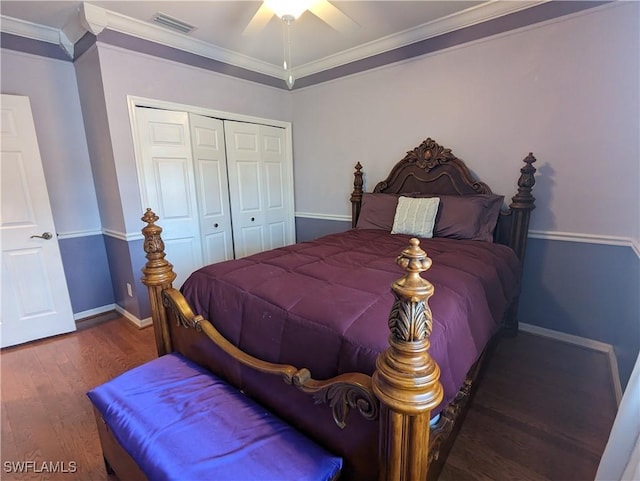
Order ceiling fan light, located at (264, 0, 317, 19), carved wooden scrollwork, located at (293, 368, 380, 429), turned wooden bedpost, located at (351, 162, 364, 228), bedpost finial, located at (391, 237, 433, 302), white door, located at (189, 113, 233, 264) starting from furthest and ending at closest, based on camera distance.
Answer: turned wooden bedpost, located at (351, 162, 364, 228) < white door, located at (189, 113, 233, 264) < ceiling fan light, located at (264, 0, 317, 19) < carved wooden scrollwork, located at (293, 368, 380, 429) < bedpost finial, located at (391, 237, 433, 302)

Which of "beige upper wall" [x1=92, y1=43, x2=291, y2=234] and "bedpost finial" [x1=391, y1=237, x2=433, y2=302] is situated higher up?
"beige upper wall" [x1=92, y1=43, x2=291, y2=234]

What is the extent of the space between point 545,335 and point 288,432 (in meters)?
2.44

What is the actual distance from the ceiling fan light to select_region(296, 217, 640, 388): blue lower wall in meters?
2.43

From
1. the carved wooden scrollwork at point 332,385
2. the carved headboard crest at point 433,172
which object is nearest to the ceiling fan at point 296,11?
the carved headboard crest at point 433,172

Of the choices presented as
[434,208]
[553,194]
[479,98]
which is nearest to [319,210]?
[434,208]

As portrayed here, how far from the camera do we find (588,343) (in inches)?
92.0

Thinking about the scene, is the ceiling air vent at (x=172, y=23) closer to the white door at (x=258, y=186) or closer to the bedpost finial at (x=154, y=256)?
the white door at (x=258, y=186)

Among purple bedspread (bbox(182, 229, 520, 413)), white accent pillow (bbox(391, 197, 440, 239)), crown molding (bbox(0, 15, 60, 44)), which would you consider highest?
crown molding (bbox(0, 15, 60, 44))

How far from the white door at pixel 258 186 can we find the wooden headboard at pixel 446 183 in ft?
3.65

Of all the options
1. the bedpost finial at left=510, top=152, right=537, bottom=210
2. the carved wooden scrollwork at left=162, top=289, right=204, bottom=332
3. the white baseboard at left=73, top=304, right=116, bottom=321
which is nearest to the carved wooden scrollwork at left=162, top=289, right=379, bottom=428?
the carved wooden scrollwork at left=162, top=289, right=204, bottom=332

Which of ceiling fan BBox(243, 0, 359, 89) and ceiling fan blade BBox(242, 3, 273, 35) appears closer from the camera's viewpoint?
Result: ceiling fan BBox(243, 0, 359, 89)

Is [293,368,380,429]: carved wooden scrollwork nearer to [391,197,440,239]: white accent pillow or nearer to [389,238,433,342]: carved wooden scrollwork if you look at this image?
[389,238,433,342]: carved wooden scrollwork

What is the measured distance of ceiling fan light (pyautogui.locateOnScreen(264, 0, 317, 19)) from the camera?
5.99 ft

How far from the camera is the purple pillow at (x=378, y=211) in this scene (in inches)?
114
